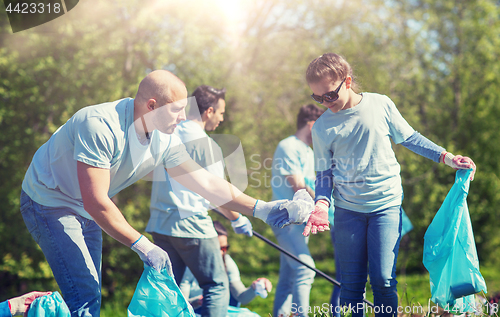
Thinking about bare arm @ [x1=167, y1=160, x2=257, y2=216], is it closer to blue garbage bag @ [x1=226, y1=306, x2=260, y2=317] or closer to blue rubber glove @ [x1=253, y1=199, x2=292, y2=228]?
blue rubber glove @ [x1=253, y1=199, x2=292, y2=228]

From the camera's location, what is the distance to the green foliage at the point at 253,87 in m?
4.85

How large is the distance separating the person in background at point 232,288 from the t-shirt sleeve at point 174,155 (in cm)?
94

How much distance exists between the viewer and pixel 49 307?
1929mm

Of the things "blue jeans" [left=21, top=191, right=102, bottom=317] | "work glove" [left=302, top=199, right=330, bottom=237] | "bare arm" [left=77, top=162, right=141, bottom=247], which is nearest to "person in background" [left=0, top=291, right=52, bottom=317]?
"blue jeans" [left=21, top=191, right=102, bottom=317]

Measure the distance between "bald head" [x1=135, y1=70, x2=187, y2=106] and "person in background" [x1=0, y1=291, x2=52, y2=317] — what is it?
1123mm

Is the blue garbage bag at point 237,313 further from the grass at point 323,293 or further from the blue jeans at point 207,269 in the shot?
the grass at point 323,293

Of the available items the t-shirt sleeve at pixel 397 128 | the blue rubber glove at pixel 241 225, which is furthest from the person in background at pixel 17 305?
the t-shirt sleeve at pixel 397 128

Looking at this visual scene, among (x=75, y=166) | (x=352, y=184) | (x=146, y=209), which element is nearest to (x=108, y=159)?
(x=75, y=166)

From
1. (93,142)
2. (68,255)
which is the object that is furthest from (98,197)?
(68,255)

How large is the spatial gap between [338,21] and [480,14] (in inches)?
112

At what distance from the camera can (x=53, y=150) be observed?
1969 millimetres

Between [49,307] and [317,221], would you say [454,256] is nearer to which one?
[317,221]

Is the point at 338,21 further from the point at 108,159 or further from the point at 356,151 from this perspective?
the point at 108,159

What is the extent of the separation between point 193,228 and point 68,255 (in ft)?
2.41
